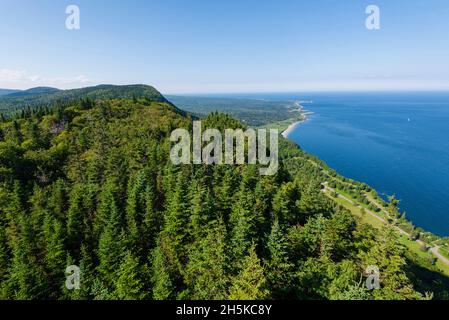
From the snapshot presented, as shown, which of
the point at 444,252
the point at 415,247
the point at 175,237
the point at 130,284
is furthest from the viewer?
the point at 415,247

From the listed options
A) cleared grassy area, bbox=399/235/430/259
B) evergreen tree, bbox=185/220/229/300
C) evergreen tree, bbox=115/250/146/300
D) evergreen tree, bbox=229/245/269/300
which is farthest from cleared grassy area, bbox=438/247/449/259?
evergreen tree, bbox=115/250/146/300

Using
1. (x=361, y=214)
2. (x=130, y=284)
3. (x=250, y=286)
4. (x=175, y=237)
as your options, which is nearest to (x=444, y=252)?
(x=361, y=214)

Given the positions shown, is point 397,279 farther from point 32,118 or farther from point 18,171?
point 32,118

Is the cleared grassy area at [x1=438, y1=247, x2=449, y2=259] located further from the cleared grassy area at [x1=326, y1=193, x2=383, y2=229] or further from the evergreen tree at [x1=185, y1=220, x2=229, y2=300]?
the evergreen tree at [x1=185, y1=220, x2=229, y2=300]

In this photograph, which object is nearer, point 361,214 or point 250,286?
point 250,286

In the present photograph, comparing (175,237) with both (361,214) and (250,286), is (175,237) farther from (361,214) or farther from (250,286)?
(361,214)

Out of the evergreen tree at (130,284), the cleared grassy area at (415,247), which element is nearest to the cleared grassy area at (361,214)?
the cleared grassy area at (415,247)
